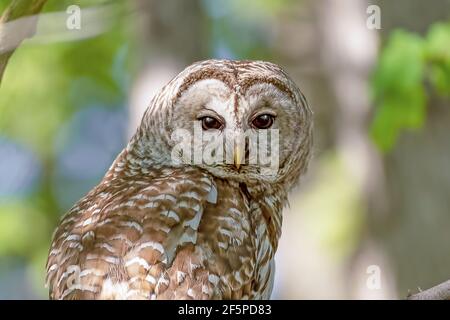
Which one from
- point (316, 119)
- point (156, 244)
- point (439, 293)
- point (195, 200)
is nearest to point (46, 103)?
point (316, 119)

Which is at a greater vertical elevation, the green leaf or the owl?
the green leaf

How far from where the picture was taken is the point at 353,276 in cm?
1020

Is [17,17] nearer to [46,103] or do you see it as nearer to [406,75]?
[406,75]

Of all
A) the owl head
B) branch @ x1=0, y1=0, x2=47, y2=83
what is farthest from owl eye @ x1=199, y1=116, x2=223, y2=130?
branch @ x1=0, y1=0, x2=47, y2=83

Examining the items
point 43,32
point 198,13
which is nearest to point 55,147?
point 198,13

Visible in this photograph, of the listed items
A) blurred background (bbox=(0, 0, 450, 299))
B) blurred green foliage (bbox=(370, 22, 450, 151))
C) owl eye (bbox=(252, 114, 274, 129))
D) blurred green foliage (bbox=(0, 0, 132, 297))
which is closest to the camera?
owl eye (bbox=(252, 114, 274, 129))

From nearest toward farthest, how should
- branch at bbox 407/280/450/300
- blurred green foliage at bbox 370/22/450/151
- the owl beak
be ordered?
branch at bbox 407/280/450/300
the owl beak
blurred green foliage at bbox 370/22/450/151

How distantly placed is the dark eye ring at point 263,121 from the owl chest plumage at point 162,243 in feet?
1.12

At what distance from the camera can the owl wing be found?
3.64 m

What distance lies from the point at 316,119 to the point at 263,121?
718 centimetres

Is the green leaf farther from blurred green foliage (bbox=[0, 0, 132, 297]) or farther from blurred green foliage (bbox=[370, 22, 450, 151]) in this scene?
blurred green foliage (bbox=[0, 0, 132, 297])

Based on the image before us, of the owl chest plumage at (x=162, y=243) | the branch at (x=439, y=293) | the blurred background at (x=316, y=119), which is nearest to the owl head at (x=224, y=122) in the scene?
the owl chest plumage at (x=162, y=243)

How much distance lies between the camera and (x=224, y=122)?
446 cm

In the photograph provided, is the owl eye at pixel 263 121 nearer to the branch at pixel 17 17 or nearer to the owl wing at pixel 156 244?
the owl wing at pixel 156 244
